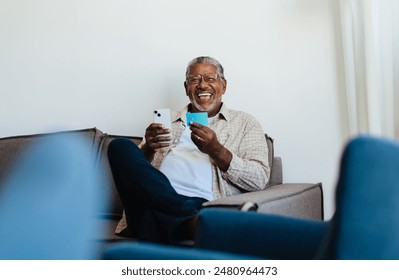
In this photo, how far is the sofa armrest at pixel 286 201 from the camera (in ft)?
6.66

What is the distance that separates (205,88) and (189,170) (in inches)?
15.0

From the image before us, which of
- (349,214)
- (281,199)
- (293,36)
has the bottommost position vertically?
(281,199)

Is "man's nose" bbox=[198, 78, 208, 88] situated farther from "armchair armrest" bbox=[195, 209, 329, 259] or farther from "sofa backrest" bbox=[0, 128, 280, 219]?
"armchair armrest" bbox=[195, 209, 329, 259]

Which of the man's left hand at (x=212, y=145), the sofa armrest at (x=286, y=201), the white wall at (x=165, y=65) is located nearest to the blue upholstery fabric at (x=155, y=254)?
the sofa armrest at (x=286, y=201)

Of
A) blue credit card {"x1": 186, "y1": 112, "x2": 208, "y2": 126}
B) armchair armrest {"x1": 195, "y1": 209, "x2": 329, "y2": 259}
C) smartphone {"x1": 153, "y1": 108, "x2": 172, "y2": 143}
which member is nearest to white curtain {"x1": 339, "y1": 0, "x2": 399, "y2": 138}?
blue credit card {"x1": 186, "y1": 112, "x2": 208, "y2": 126}

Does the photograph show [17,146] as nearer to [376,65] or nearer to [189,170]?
[189,170]

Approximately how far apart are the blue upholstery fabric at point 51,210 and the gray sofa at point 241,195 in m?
0.94

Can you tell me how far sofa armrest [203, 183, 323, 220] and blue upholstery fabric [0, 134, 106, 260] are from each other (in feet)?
3.08

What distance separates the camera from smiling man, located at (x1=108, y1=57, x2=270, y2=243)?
213 centimetres

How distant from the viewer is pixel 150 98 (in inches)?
128

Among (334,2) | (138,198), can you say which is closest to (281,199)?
(138,198)

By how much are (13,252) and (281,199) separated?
47.8 inches
